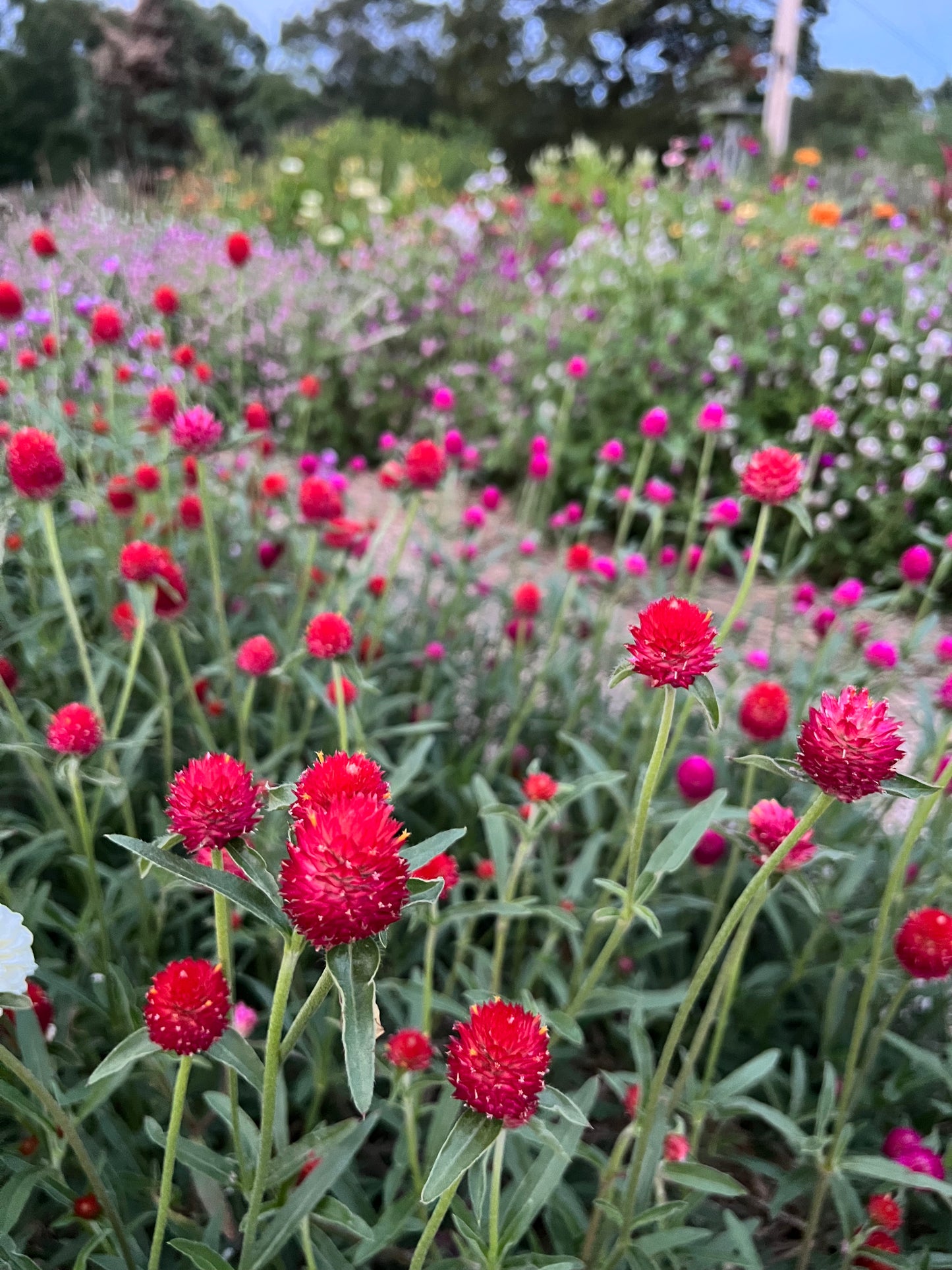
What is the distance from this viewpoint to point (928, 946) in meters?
1.08

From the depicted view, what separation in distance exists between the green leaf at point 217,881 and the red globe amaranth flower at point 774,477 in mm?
892

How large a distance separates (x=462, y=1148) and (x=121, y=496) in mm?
1696

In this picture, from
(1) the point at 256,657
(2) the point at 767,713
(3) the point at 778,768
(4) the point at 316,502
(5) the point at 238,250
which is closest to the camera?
(3) the point at 778,768

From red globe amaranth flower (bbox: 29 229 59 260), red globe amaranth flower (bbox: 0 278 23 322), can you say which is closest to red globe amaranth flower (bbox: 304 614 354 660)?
red globe amaranth flower (bbox: 0 278 23 322)

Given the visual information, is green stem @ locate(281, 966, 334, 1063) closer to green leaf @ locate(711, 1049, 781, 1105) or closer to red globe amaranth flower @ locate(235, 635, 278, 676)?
green leaf @ locate(711, 1049, 781, 1105)

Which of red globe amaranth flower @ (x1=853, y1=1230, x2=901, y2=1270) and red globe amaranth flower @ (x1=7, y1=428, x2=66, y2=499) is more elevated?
red globe amaranth flower @ (x1=7, y1=428, x2=66, y2=499)

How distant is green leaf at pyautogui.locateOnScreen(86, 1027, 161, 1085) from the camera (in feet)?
2.40

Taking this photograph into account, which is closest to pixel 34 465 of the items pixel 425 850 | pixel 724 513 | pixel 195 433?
pixel 195 433

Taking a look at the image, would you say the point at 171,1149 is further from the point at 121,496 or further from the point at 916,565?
the point at 916,565

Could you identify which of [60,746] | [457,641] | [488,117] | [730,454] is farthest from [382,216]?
[488,117]

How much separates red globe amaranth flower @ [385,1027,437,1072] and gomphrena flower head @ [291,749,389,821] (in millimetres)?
488

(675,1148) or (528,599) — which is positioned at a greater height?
(528,599)

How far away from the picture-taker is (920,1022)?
5.28ft

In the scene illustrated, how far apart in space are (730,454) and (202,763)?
3.90 metres
